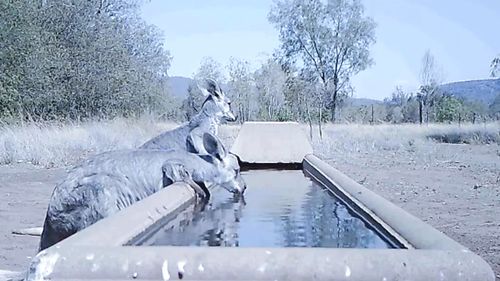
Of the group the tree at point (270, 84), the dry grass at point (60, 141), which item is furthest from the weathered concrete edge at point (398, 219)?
the tree at point (270, 84)

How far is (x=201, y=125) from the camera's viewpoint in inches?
275

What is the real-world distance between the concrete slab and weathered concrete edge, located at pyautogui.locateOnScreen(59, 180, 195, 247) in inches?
240

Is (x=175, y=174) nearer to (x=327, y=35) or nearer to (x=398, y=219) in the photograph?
(x=398, y=219)

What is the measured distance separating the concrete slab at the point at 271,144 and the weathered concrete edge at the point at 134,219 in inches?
240

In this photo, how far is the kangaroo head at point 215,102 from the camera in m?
8.52

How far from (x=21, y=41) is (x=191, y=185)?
22.3 m

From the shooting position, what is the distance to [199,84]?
8.92 m

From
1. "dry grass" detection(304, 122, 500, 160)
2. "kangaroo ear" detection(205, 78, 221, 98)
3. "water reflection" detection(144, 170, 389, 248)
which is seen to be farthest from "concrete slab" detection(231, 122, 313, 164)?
Answer: "dry grass" detection(304, 122, 500, 160)

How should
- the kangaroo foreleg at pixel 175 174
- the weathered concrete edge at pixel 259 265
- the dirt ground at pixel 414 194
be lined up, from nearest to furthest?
the weathered concrete edge at pixel 259 265
the kangaroo foreleg at pixel 175 174
the dirt ground at pixel 414 194

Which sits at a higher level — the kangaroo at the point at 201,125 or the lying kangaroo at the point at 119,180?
the kangaroo at the point at 201,125

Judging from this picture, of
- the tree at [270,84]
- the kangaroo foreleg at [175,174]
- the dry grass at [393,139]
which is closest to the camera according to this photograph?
the kangaroo foreleg at [175,174]

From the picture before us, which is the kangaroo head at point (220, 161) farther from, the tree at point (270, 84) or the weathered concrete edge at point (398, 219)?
the tree at point (270, 84)

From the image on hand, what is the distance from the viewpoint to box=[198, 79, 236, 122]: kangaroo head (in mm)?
8516

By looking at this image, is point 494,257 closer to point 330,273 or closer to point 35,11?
point 330,273
